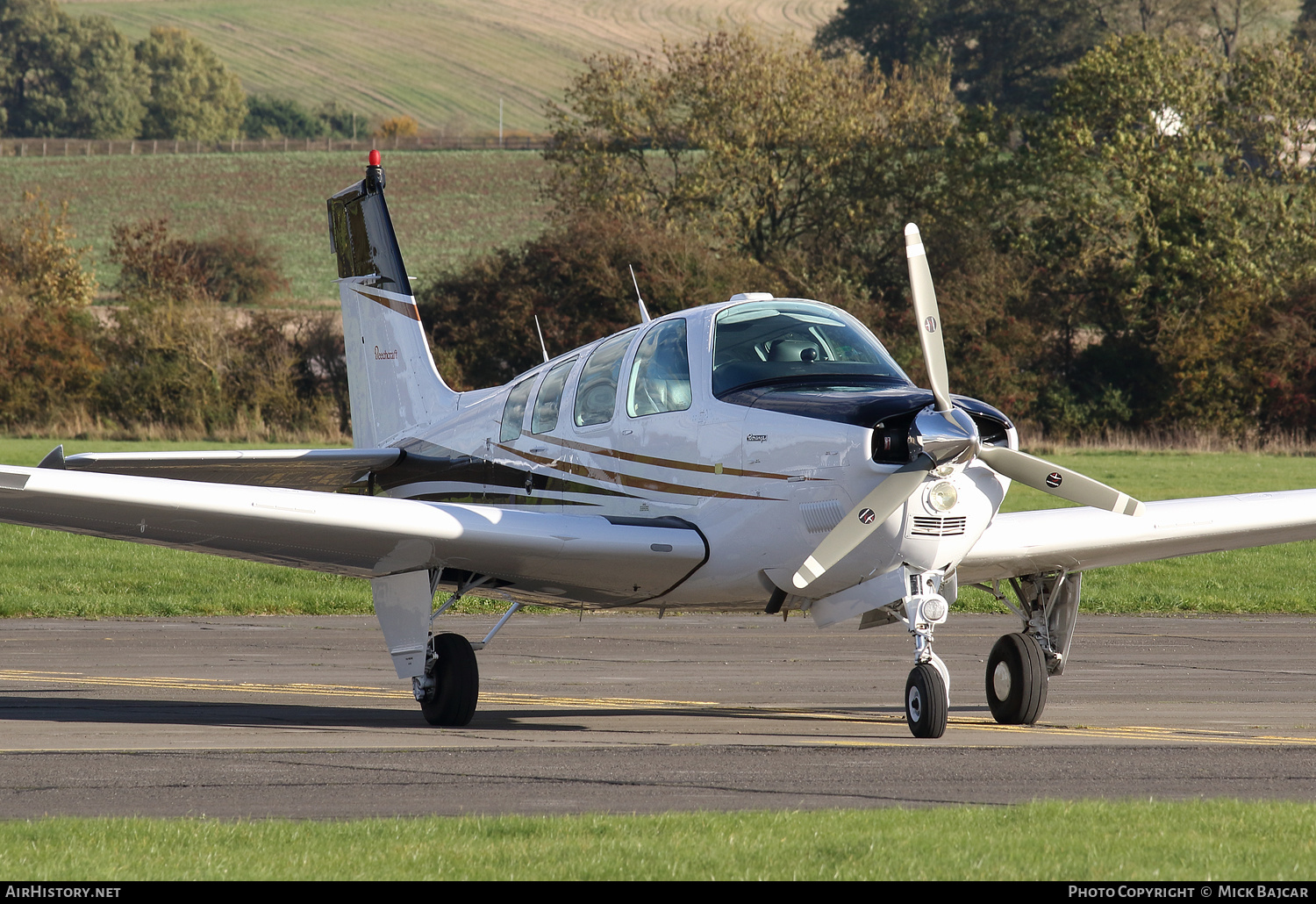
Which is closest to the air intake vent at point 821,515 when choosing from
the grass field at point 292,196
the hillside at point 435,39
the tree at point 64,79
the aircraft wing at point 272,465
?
the aircraft wing at point 272,465

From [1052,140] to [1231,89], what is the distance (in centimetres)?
603

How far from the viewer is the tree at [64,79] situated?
358 feet

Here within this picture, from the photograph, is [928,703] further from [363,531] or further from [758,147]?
[758,147]

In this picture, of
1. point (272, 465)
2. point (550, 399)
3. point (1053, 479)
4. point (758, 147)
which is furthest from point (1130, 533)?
point (758, 147)

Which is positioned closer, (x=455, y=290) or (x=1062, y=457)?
(x=1062, y=457)

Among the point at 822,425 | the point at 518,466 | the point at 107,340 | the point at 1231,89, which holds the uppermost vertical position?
the point at 1231,89

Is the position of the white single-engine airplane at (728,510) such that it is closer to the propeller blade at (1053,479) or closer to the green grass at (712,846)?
the propeller blade at (1053,479)

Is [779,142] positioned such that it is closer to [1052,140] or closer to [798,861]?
[1052,140]

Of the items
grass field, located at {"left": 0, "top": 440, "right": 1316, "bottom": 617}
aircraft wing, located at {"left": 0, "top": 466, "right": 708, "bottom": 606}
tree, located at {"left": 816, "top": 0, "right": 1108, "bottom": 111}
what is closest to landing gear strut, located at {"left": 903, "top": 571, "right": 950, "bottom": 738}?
aircraft wing, located at {"left": 0, "top": 466, "right": 708, "bottom": 606}

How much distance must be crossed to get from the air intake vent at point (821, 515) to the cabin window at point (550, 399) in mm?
2437

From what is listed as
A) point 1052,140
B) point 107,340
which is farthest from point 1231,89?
point 107,340

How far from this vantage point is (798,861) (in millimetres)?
5352

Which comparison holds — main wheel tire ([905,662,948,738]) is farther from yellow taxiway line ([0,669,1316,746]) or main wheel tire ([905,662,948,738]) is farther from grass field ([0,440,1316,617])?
grass field ([0,440,1316,617])

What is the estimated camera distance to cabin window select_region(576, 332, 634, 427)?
32.9ft
